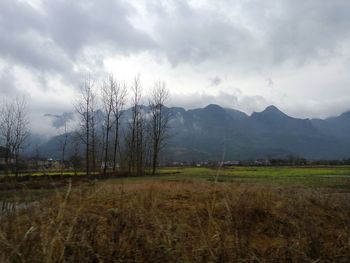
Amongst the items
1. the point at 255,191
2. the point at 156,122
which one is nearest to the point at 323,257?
the point at 255,191

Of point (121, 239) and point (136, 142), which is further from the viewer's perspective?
point (136, 142)

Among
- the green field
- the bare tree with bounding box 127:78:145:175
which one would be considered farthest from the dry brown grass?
the bare tree with bounding box 127:78:145:175

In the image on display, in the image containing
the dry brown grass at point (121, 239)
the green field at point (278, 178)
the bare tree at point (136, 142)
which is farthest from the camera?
the bare tree at point (136, 142)

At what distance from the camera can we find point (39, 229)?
4.48m

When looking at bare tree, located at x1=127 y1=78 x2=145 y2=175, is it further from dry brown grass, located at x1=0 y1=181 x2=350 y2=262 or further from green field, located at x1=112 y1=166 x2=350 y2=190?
dry brown grass, located at x1=0 y1=181 x2=350 y2=262

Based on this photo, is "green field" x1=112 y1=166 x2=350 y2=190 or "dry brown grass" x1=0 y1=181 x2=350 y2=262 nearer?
"dry brown grass" x1=0 y1=181 x2=350 y2=262

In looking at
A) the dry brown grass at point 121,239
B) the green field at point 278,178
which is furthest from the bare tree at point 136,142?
the dry brown grass at point 121,239

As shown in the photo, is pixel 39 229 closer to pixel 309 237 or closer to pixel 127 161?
pixel 309 237

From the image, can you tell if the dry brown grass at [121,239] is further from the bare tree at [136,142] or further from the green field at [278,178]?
the bare tree at [136,142]

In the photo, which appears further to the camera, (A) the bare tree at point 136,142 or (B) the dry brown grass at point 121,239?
(A) the bare tree at point 136,142

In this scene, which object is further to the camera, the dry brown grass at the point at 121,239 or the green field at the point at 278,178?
the green field at the point at 278,178

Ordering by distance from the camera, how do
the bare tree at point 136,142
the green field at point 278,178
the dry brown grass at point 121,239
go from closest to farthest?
the dry brown grass at point 121,239, the green field at point 278,178, the bare tree at point 136,142

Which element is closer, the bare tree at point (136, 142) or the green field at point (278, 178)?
the green field at point (278, 178)

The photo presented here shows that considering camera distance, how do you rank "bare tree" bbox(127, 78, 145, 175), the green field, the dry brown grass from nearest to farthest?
the dry brown grass
the green field
"bare tree" bbox(127, 78, 145, 175)
